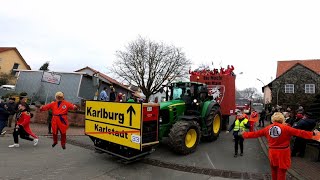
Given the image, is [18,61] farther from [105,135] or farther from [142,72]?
[105,135]

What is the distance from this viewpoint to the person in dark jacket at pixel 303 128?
937 cm

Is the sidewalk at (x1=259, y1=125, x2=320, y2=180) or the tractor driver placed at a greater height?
the tractor driver

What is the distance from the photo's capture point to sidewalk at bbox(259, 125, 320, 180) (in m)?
7.45

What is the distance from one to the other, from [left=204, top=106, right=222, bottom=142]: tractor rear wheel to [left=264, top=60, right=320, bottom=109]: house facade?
110 ft

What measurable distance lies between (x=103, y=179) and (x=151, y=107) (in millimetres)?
2349

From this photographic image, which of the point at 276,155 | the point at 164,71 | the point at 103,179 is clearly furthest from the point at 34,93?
the point at 164,71

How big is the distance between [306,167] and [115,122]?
562 cm

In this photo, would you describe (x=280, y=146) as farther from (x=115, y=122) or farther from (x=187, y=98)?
(x=187, y=98)

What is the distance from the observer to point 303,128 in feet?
30.9

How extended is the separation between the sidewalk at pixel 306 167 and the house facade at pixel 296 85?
3518 centimetres

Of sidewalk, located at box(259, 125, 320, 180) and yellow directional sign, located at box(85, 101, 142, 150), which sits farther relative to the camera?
yellow directional sign, located at box(85, 101, 142, 150)

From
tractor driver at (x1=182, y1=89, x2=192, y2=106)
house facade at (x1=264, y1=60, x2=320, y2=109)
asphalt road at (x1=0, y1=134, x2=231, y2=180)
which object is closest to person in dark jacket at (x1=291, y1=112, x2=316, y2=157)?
tractor driver at (x1=182, y1=89, x2=192, y2=106)

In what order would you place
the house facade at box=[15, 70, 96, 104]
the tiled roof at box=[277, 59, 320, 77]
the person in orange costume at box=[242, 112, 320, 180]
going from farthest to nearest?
the tiled roof at box=[277, 59, 320, 77], the house facade at box=[15, 70, 96, 104], the person in orange costume at box=[242, 112, 320, 180]

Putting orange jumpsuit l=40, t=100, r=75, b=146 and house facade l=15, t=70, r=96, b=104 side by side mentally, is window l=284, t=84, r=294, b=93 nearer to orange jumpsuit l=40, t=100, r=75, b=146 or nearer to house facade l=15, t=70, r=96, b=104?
house facade l=15, t=70, r=96, b=104
